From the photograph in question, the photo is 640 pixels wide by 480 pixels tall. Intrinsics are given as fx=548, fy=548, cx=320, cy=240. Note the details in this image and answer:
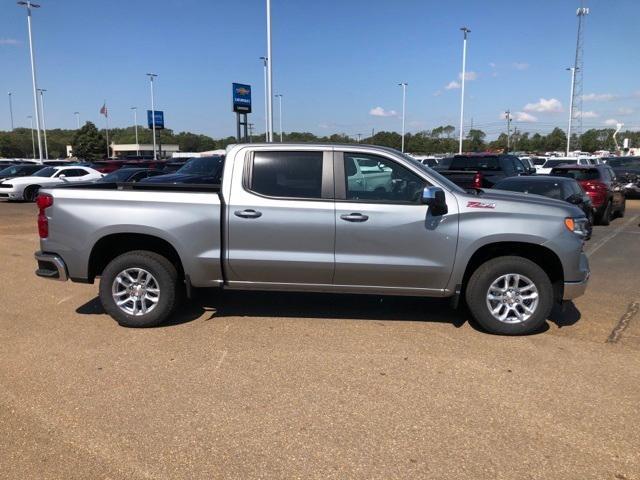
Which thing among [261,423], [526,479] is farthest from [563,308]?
[261,423]

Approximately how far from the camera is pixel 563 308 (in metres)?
6.38

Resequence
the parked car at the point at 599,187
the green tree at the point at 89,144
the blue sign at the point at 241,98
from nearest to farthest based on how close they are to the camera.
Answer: the parked car at the point at 599,187 < the blue sign at the point at 241,98 < the green tree at the point at 89,144

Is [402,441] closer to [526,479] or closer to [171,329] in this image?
[526,479]

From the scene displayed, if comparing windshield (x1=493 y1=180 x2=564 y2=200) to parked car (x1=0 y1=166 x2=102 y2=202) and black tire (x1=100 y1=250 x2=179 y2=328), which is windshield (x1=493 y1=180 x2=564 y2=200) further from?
parked car (x1=0 y1=166 x2=102 y2=202)

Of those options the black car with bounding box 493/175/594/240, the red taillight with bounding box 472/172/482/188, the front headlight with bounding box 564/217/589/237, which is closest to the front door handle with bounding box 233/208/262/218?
the front headlight with bounding box 564/217/589/237

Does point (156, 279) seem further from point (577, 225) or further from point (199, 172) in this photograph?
point (199, 172)

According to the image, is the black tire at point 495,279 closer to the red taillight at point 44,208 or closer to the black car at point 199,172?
the red taillight at point 44,208

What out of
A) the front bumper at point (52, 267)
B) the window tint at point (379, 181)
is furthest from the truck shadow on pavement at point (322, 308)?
the window tint at point (379, 181)

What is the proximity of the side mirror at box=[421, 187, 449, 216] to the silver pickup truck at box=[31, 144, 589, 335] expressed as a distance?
15mm

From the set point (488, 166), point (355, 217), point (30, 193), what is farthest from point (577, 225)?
point (30, 193)

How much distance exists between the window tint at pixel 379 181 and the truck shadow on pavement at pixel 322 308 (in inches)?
54.4

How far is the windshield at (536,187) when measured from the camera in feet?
35.9

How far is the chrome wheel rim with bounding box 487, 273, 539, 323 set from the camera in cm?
526

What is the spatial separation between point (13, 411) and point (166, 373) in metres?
1.08
